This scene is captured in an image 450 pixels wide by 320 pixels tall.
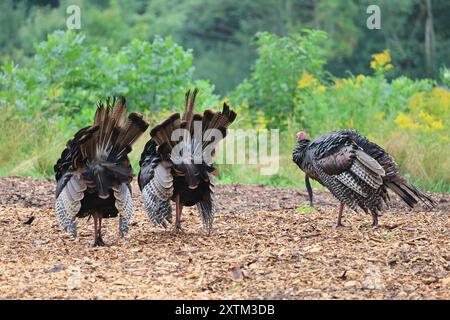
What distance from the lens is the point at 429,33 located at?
33469 millimetres

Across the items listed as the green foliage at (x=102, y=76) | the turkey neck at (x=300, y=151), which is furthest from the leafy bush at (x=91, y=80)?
the turkey neck at (x=300, y=151)

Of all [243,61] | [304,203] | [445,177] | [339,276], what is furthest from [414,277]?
[243,61]

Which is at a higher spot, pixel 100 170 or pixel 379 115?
pixel 100 170

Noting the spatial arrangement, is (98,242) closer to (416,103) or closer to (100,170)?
(100,170)

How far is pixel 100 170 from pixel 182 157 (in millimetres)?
655

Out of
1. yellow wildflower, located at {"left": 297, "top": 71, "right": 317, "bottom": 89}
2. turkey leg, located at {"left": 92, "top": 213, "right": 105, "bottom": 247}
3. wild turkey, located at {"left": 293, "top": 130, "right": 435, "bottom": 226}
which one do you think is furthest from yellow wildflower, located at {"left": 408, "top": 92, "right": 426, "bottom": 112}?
turkey leg, located at {"left": 92, "top": 213, "right": 105, "bottom": 247}

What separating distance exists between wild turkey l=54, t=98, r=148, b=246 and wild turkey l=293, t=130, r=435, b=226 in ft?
6.05

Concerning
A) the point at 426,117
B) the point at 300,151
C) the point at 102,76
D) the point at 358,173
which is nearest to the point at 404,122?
the point at 426,117

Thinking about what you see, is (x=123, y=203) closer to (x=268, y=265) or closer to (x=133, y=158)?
(x=268, y=265)

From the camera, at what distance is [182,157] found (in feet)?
23.9

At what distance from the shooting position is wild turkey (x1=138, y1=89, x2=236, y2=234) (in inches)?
284

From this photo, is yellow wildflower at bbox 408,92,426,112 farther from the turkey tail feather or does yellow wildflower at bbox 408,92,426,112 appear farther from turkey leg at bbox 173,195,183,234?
turkey leg at bbox 173,195,183,234

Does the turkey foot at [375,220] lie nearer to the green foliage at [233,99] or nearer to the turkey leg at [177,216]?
the turkey leg at [177,216]

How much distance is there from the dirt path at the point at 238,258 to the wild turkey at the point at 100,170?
0.33m
